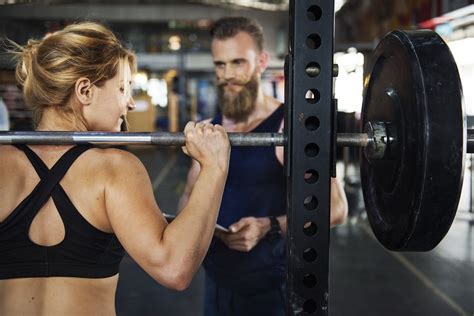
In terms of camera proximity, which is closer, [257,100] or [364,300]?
[257,100]

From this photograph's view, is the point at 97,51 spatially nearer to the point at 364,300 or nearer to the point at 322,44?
the point at 322,44

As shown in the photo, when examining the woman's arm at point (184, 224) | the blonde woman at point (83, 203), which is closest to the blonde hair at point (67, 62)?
the blonde woman at point (83, 203)

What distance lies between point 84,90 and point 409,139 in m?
0.64

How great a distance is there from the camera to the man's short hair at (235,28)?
5.69 ft

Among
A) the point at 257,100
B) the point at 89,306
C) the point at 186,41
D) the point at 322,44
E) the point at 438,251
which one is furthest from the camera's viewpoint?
the point at 186,41

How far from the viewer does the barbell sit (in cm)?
77

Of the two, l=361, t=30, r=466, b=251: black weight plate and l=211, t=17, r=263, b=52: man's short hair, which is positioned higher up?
l=211, t=17, r=263, b=52: man's short hair

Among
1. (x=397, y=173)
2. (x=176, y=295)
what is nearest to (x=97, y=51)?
(x=397, y=173)

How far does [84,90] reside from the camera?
1.02 meters

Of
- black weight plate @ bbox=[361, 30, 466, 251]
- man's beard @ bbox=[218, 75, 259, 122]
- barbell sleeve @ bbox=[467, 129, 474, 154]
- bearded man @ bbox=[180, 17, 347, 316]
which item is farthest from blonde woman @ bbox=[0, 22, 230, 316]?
man's beard @ bbox=[218, 75, 259, 122]

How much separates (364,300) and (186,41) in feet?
54.0

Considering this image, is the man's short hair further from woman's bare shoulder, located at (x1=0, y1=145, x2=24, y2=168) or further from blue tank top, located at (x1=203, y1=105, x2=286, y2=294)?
woman's bare shoulder, located at (x1=0, y1=145, x2=24, y2=168)

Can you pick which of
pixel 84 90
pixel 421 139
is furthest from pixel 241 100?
pixel 421 139

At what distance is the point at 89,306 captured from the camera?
100cm
